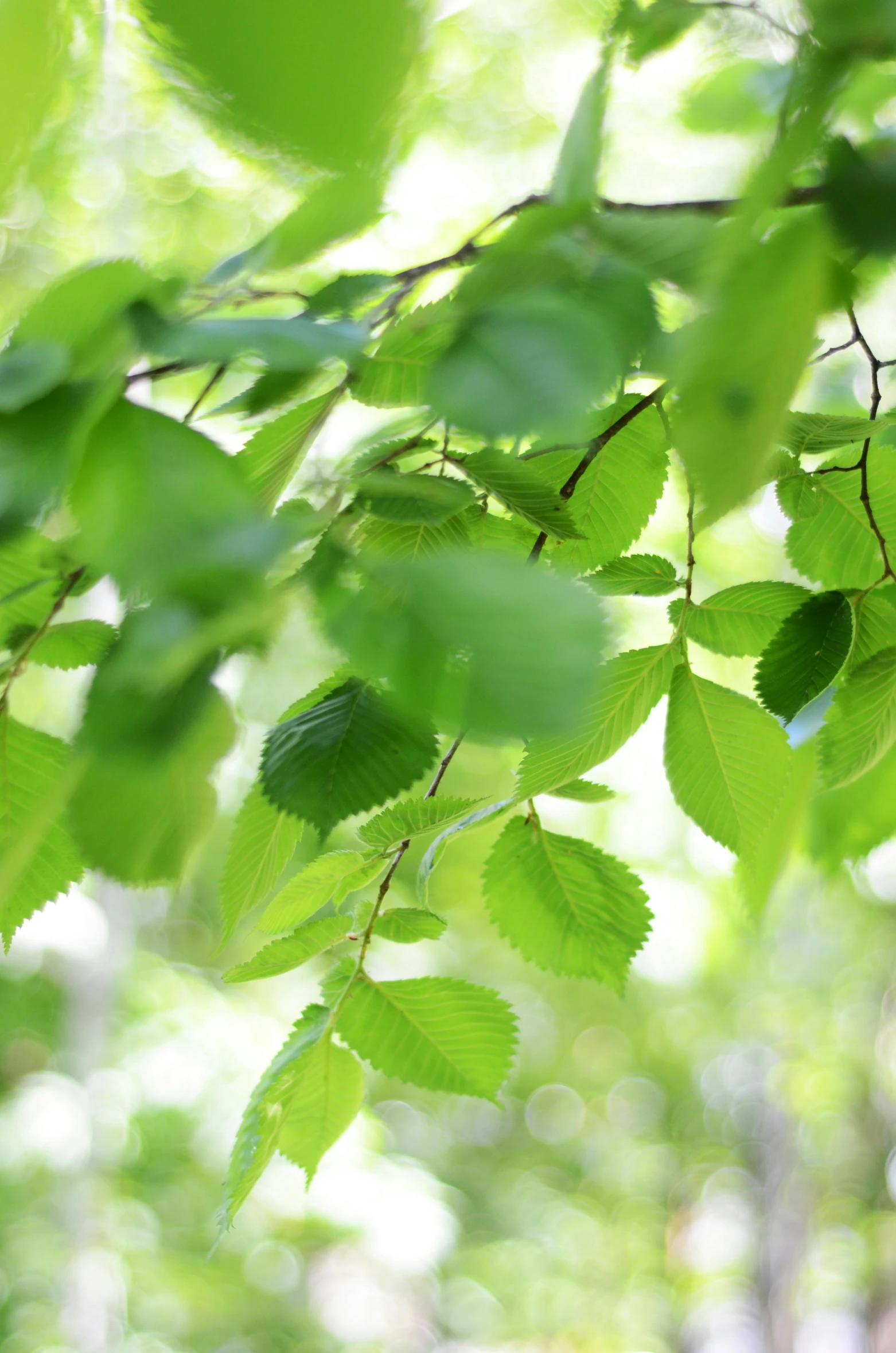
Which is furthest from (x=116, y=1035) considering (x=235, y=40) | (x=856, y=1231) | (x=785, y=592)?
(x=856, y=1231)

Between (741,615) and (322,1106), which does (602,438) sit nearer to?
(741,615)

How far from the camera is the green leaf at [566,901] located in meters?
0.33

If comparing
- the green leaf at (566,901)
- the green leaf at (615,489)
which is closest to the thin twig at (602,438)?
the green leaf at (615,489)

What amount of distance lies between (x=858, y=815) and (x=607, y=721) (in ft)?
0.63

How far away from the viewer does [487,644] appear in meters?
0.12

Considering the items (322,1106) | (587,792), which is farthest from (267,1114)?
(587,792)

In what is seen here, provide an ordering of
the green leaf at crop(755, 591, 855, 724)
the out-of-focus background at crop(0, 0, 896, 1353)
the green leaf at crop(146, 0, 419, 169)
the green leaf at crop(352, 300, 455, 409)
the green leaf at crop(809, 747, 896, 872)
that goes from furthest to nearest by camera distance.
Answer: the out-of-focus background at crop(0, 0, 896, 1353) → the green leaf at crop(809, 747, 896, 872) → the green leaf at crop(755, 591, 855, 724) → the green leaf at crop(352, 300, 455, 409) → the green leaf at crop(146, 0, 419, 169)

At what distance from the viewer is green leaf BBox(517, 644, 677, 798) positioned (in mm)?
271

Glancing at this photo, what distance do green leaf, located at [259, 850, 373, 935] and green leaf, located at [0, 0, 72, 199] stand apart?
0.67 ft

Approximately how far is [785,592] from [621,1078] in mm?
4850

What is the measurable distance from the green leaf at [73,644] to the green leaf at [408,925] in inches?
5.0

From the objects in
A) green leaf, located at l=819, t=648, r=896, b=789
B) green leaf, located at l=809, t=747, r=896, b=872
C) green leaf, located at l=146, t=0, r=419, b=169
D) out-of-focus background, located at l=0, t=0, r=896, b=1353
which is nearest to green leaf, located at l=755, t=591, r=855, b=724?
green leaf, located at l=819, t=648, r=896, b=789

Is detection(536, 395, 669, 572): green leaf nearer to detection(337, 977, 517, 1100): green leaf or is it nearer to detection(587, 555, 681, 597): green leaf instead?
detection(587, 555, 681, 597): green leaf

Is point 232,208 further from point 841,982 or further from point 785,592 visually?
point 841,982
